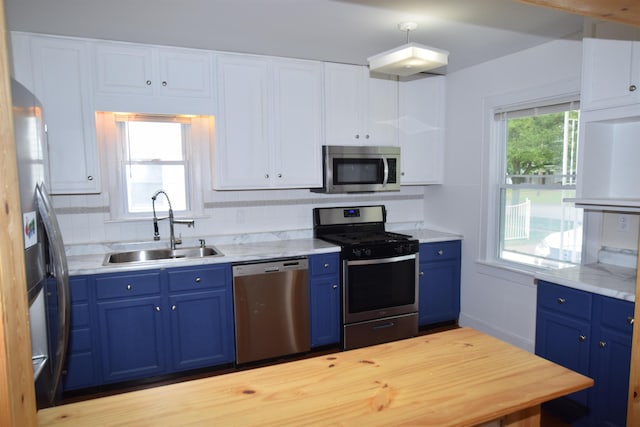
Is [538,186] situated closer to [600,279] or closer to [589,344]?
[600,279]

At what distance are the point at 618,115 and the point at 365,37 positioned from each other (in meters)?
1.63

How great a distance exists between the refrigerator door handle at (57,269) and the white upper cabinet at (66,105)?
125 cm

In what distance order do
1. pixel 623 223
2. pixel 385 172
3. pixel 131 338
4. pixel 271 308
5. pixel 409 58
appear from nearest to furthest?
pixel 409 58 < pixel 623 223 < pixel 131 338 < pixel 271 308 < pixel 385 172

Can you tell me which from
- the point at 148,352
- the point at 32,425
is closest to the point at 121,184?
the point at 148,352

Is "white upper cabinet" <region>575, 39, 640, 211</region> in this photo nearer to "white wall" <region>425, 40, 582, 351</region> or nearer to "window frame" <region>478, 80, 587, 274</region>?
"white wall" <region>425, 40, 582, 351</region>

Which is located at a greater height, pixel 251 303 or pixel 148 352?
pixel 251 303

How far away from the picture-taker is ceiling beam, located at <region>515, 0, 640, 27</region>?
130 cm

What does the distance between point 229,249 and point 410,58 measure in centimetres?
195

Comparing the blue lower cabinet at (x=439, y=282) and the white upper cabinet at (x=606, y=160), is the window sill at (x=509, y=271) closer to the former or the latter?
the blue lower cabinet at (x=439, y=282)

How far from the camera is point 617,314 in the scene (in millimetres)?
2109

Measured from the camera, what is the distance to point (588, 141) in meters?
2.54

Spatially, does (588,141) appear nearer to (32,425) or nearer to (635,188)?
(635,188)

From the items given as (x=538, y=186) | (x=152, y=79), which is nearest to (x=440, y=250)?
(x=538, y=186)

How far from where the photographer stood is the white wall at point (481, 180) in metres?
3.18
